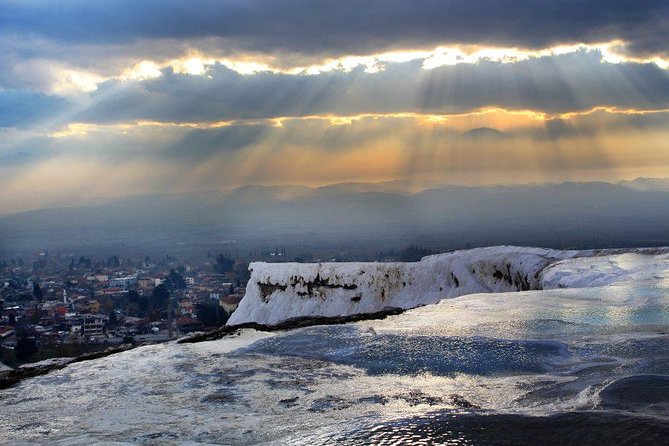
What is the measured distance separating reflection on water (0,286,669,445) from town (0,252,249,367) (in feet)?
26.7

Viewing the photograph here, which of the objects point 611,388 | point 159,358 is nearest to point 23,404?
point 159,358

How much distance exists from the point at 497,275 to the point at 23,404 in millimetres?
19045

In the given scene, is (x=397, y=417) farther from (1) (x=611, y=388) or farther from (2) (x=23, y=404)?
(2) (x=23, y=404)

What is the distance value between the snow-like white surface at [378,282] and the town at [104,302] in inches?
191

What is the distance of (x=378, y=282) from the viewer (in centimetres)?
2784

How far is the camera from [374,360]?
1014cm

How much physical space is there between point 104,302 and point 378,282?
33926mm

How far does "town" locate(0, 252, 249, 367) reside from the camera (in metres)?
34.8

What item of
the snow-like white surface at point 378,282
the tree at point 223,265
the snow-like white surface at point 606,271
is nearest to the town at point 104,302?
the tree at point 223,265

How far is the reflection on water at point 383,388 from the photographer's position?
22.3 feet

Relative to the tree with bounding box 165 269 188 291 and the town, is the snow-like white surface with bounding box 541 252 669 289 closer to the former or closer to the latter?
the town

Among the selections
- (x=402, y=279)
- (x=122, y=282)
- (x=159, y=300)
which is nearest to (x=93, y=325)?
(x=159, y=300)

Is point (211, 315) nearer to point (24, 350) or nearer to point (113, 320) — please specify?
point (113, 320)

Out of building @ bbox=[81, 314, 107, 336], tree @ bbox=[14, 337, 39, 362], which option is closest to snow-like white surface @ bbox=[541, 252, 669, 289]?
tree @ bbox=[14, 337, 39, 362]
